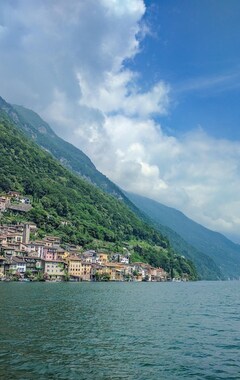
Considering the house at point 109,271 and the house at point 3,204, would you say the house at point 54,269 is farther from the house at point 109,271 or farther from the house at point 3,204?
the house at point 3,204

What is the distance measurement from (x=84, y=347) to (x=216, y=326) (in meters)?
18.5

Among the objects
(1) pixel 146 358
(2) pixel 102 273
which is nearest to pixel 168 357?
(1) pixel 146 358

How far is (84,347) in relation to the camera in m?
28.0

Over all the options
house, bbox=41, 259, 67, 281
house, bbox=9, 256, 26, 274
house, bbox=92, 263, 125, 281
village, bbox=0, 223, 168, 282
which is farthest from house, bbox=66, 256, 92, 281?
house, bbox=9, 256, 26, 274

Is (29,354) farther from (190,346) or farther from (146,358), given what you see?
(190,346)

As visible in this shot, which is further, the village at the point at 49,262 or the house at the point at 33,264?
the house at the point at 33,264

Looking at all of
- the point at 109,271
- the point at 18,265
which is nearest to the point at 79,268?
the point at 109,271

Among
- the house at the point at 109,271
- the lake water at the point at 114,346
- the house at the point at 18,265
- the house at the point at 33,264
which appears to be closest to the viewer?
the lake water at the point at 114,346

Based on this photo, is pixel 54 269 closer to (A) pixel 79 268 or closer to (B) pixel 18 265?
(A) pixel 79 268

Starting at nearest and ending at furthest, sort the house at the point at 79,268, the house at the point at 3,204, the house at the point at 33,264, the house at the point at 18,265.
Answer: the house at the point at 18,265, the house at the point at 33,264, the house at the point at 79,268, the house at the point at 3,204

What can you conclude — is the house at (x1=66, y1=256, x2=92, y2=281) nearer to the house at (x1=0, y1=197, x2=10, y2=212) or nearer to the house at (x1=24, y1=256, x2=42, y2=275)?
the house at (x1=24, y1=256, x2=42, y2=275)

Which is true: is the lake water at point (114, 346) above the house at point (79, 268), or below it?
below

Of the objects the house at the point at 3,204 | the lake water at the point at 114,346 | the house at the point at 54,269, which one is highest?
the house at the point at 3,204

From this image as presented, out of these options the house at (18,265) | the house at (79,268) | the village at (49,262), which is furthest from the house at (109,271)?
the house at (18,265)
